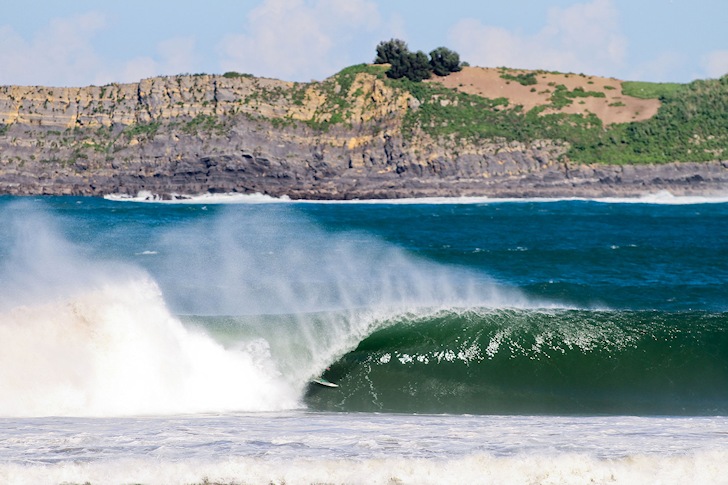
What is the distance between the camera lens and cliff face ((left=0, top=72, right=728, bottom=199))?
85.0 meters

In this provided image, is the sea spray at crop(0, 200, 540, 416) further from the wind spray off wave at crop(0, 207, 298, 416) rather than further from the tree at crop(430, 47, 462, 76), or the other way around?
the tree at crop(430, 47, 462, 76)

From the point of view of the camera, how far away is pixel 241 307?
19125mm

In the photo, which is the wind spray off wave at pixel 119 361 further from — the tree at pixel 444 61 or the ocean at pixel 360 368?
the tree at pixel 444 61

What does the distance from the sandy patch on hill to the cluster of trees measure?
50.8 inches

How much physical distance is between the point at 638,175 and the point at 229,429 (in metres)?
80.5

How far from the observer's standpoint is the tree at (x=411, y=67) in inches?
3964

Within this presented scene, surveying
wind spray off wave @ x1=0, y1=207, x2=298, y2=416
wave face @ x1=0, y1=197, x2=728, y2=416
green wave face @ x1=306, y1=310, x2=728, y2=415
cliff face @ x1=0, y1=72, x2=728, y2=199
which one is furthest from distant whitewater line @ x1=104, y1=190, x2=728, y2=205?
wind spray off wave @ x1=0, y1=207, x2=298, y2=416

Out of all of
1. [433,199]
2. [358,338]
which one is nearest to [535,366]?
[358,338]

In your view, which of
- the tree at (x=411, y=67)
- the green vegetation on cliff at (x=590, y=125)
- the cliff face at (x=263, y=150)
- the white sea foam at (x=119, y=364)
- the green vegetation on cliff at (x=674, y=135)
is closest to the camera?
the white sea foam at (x=119, y=364)

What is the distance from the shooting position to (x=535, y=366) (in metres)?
14.7

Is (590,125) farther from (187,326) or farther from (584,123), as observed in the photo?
(187,326)

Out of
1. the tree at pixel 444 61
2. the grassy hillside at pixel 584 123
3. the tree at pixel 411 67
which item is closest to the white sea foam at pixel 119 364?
the grassy hillside at pixel 584 123

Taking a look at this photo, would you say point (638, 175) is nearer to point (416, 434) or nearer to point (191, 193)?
point (191, 193)

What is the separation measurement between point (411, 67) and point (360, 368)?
90232 millimetres
